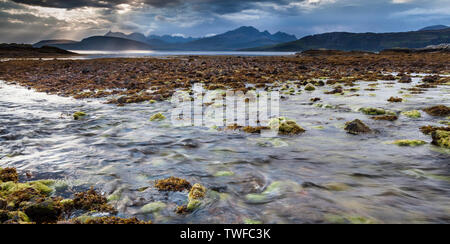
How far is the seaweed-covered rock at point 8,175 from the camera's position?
5.66 meters

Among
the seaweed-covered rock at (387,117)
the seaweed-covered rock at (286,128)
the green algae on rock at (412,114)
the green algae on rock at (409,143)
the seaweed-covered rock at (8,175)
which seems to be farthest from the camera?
the green algae on rock at (412,114)

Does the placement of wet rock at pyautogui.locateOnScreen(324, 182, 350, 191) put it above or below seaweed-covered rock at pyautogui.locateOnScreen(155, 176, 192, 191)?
below

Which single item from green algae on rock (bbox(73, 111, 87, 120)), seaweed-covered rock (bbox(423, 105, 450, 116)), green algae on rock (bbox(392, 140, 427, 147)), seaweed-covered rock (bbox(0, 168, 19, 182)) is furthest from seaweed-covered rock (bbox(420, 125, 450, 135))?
green algae on rock (bbox(73, 111, 87, 120))

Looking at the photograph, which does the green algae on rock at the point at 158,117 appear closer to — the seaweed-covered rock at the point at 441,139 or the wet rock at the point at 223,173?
the wet rock at the point at 223,173

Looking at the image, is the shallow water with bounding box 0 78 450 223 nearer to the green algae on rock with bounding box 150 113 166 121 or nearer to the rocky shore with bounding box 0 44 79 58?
the green algae on rock with bounding box 150 113 166 121

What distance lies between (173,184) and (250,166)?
2.05 meters

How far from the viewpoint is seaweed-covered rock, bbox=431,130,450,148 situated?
723 centimetres

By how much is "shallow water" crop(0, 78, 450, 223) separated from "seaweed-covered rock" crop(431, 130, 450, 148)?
215mm

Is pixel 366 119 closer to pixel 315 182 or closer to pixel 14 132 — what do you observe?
pixel 315 182

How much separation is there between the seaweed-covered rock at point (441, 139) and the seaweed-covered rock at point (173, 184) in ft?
23.2

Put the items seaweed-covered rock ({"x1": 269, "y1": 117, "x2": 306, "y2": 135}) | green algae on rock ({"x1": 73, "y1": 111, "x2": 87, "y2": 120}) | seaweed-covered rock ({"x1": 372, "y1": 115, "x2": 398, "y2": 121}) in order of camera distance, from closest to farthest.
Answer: seaweed-covered rock ({"x1": 269, "y1": 117, "x2": 306, "y2": 135}) < seaweed-covered rock ({"x1": 372, "y1": 115, "x2": 398, "y2": 121}) < green algae on rock ({"x1": 73, "y1": 111, "x2": 87, "y2": 120})

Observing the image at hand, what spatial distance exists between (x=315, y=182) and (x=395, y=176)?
1.90 meters

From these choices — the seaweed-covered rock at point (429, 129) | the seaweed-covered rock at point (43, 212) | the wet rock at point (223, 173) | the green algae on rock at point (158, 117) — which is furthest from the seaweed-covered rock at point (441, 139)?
the green algae on rock at point (158, 117)

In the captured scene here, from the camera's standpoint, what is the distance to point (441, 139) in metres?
7.37
